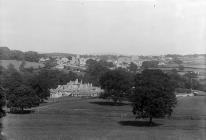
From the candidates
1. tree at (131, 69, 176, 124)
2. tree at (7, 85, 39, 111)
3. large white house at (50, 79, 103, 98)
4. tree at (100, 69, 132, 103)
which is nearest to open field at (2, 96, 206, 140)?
tree at (131, 69, 176, 124)

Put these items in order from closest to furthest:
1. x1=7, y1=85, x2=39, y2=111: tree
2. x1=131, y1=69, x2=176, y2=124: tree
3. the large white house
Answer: x1=131, y1=69, x2=176, y2=124: tree < x1=7, y1=85, x2=39, y2=111: tree < the large white house

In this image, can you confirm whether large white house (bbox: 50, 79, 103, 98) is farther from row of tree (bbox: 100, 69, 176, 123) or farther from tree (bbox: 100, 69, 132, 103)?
row of tree (bbox: 100, 69, 176, 123)

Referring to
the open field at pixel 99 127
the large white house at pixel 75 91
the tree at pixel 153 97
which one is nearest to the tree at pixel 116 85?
the open field at pixel 99 127

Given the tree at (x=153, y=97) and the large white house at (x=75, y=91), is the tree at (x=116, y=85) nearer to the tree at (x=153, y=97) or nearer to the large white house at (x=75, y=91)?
the tree at (x=153, y=97)

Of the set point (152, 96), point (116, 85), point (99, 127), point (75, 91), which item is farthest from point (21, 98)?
point (75, 91)

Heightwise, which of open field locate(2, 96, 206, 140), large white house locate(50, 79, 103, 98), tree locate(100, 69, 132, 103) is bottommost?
large white house locate(50, 79, 103, 98)

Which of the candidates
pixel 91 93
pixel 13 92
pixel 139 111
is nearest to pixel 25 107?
pixel 13 92
